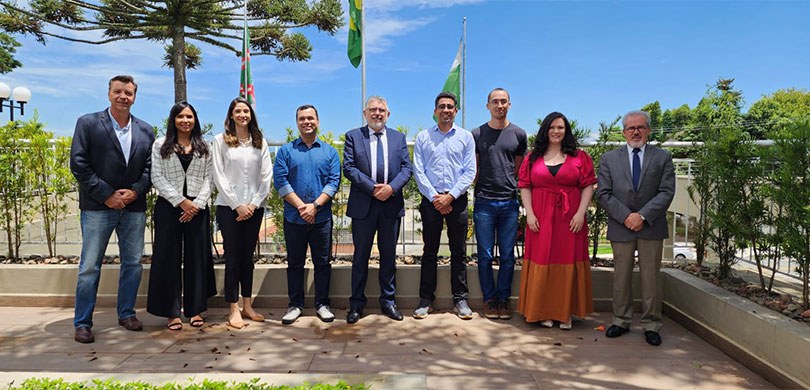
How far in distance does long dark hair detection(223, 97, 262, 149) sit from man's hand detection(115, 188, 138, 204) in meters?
0.82

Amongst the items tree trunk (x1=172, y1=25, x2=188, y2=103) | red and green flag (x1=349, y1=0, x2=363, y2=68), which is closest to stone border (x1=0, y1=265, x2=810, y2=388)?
red and green flag (x1=349, y1=0, x2=363, y2=68)

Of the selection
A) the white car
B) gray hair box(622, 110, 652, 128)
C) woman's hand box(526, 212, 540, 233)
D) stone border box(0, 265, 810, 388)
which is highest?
gray hair box(622, 110, 652, 128)

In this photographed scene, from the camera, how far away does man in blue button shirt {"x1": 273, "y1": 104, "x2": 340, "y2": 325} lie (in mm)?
4352

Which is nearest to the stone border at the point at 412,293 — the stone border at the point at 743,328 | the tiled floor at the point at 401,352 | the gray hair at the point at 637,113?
the stone border at the point at 743,328

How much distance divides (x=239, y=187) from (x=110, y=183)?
0.96 metres

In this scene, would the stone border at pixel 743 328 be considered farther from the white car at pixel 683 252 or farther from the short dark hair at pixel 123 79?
the short dark hair at pixel 123 79

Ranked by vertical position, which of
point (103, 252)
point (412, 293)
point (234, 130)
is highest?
point (234, 130)

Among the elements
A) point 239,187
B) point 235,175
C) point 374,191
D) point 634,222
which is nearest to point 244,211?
point 239,187

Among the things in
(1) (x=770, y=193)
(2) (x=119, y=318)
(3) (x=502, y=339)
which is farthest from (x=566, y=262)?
(2) (x=119, y=318)

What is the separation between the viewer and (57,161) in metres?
5.34

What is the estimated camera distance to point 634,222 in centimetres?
391

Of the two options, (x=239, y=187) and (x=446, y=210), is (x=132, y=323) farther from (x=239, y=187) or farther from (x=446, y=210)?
(x=446, y=210)

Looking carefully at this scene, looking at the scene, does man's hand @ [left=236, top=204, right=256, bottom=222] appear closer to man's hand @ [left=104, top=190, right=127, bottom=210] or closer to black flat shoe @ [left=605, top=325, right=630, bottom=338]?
man's hand @ [left=104, top=190, right=127, bottom=210]

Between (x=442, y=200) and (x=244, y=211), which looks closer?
(x=244, y=211)
